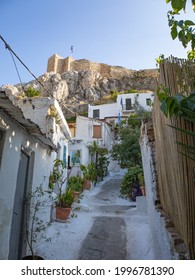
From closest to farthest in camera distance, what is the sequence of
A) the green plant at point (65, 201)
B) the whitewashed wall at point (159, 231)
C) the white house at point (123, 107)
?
the whitewashed wall at point (159, 231) → the green plant at point (65, 201) → the white house at point (123, 107)

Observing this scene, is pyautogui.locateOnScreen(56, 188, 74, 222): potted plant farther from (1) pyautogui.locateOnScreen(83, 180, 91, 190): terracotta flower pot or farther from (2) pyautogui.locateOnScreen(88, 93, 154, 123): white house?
(2) pyautogui.locateOnScreen(88, 93, 154, 123): white house

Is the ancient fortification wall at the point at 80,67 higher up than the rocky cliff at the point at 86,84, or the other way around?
the ancient fortification wall at the point at 80,67

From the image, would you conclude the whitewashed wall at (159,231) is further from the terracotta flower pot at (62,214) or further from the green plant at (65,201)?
the green plant at (65,201)

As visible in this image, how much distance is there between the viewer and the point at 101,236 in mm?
6453

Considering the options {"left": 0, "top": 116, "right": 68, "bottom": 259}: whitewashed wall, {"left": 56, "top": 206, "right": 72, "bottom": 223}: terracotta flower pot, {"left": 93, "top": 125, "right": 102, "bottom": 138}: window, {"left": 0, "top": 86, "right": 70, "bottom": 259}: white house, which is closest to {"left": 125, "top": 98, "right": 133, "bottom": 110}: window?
{"left": 93, "top": 125, "right": 102, "bottom": 138}: window

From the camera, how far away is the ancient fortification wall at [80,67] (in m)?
44.0

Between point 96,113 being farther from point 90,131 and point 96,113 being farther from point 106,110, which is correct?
point 90,131

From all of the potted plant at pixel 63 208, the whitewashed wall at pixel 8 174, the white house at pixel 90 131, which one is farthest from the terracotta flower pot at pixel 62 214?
the white house at pixel 90 131

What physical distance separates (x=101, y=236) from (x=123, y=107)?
74.2 ft

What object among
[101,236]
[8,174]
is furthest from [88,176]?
[8,174]

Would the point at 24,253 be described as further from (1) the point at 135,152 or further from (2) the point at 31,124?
(1) the point at 135,152

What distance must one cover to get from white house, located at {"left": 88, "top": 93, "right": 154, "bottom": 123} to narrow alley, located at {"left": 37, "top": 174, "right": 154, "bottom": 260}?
60.3ft

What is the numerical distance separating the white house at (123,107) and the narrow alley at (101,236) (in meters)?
18.4
